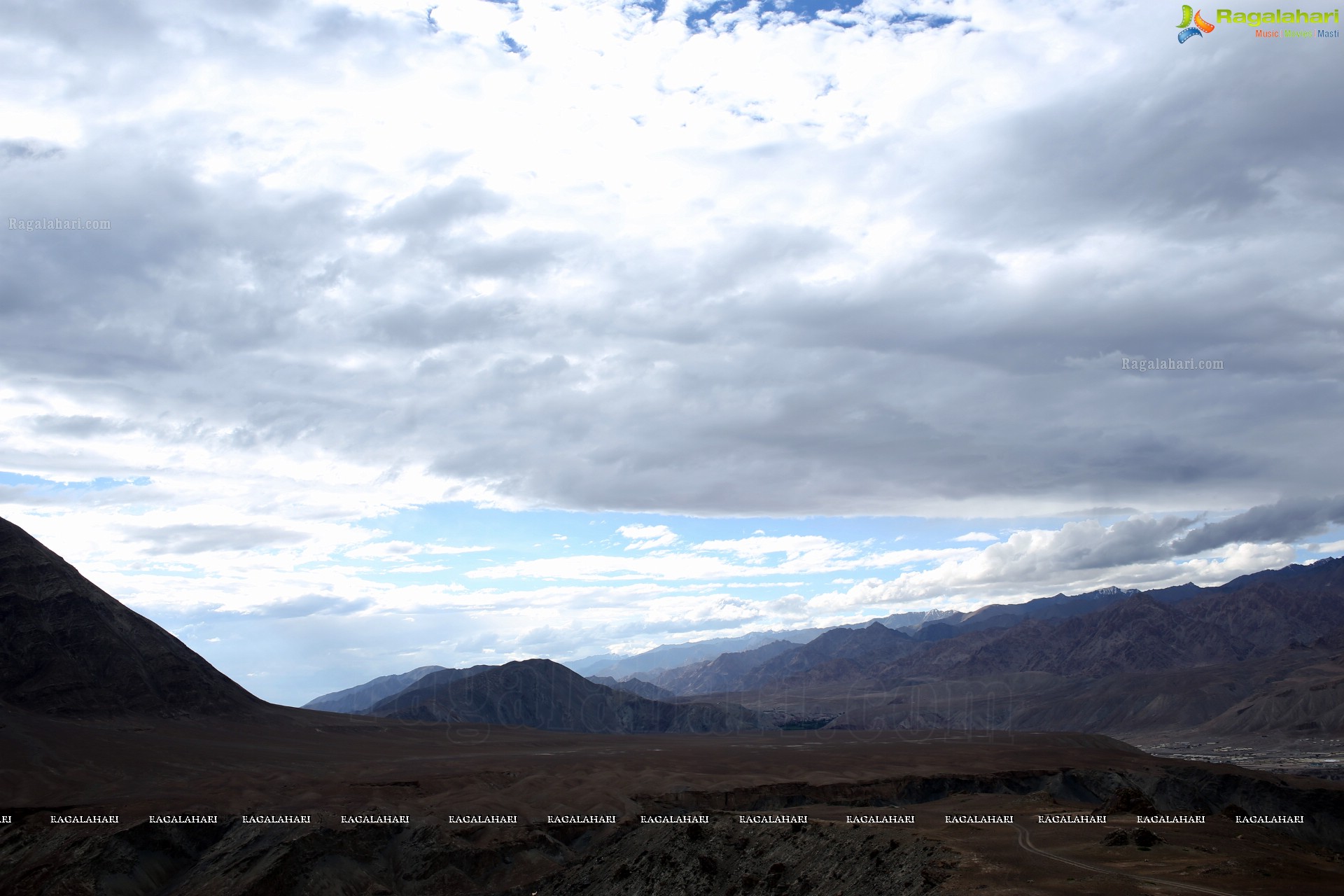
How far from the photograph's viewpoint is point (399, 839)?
57.0 meters

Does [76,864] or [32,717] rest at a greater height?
[32,717]

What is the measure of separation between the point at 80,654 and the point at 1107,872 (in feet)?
369

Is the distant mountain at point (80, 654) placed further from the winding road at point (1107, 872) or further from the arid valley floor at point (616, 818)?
the winding road at point (1107, 872)

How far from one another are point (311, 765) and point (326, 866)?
32.9 meters

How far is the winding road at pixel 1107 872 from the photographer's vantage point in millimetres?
28375

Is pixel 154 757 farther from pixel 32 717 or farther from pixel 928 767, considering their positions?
pixel 928 767

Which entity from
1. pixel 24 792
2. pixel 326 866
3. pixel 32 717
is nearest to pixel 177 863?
pixel 326 866

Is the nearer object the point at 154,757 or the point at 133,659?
the point at 154,757

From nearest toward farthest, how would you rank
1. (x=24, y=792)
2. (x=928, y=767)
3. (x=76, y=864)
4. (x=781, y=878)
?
(x=781, y=878) → (x=76, y=864) → (x=24, y=792) → (x=928, y=767)

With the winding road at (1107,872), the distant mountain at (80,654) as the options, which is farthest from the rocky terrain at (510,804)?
the distant mountain at (80,654)

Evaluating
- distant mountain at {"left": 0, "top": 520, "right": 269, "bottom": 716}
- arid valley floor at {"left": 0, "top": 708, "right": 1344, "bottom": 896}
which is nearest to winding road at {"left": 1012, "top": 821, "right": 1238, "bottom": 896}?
arid valley floor at {"left": 0, "top": 708, "right": 1344, "bottom": 896}

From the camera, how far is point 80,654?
354ft

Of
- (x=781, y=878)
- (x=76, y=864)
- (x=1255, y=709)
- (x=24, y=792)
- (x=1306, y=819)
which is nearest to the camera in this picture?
(x=781, y=878)

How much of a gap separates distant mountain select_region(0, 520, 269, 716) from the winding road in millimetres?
97975
